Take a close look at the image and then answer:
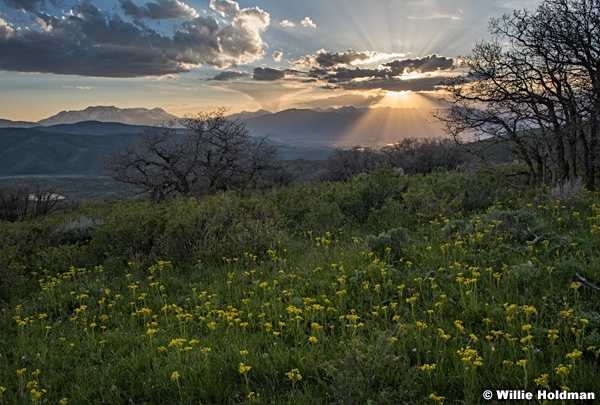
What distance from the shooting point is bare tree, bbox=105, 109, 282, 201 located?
22844 millimetres

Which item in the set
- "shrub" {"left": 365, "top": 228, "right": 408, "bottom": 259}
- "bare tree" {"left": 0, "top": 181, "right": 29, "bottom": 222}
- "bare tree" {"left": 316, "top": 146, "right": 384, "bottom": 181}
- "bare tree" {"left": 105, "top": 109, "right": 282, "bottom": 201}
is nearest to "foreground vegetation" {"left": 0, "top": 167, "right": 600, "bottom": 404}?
"shrub" {"left": 365, "top": 228, "right": 408, "bottom": 259}

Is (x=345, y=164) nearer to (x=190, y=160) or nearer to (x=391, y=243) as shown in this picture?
(x=190, y=160)

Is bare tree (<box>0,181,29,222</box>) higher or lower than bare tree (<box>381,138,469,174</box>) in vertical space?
lower

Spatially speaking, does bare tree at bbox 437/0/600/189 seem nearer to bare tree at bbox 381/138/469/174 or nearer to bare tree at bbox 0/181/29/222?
bare tree at bbox 381/138/469/174

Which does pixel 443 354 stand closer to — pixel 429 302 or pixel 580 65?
pixel 429 302

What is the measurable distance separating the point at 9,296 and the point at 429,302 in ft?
21.5

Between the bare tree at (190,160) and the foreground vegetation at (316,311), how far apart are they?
14370 millimetres

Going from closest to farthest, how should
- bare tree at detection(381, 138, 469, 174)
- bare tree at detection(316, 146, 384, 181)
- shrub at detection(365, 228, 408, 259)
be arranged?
shrub at detection(365, 228, 408, 259)
bare tree at detection(381, 138, 469, 174)
bare tree at detection(316, 146, 384, 181)

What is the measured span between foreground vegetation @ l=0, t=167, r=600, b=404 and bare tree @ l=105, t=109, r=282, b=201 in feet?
47.1

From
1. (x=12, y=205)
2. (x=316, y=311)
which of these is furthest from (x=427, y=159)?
(x=316, y=311)

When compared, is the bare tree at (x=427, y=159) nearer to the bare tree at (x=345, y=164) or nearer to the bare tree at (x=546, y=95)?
the bare tree at (x=345, y=164)

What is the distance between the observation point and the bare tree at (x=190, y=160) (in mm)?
22844

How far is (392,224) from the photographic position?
319 inches

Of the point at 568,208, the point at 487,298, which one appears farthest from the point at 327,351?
the point at 568,208
